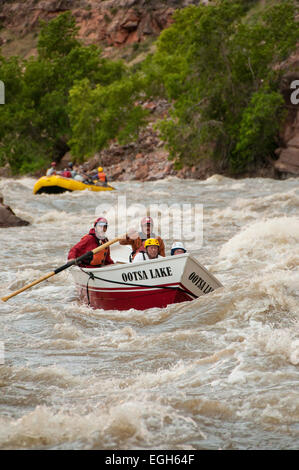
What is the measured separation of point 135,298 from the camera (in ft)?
24.5

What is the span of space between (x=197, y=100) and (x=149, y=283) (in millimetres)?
23378

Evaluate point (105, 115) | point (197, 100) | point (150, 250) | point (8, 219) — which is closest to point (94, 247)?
point (150, 250)

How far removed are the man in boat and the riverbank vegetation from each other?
63.7 feet

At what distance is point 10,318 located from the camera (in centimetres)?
748

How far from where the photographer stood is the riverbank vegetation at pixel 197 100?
28.1 meters

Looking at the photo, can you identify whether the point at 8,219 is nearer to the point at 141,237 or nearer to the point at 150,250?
the point at 141,237

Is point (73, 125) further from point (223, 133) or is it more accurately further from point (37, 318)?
point (37, 318)

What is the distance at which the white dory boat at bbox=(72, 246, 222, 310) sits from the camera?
7066 millimetres

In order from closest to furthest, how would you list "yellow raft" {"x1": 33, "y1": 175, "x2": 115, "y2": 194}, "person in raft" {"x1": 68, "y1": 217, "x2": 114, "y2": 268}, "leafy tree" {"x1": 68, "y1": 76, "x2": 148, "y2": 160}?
"person in raft" {"x1": 68, "y1": 217, "x2": 114, "y2": 268}
"yellow raft" {"x1": 33, "y1": 175, "x2": 115, "y2": 194}
"leafy tree" {"x1": 68, "y1": 76, "x2": 148, "y2": 160}

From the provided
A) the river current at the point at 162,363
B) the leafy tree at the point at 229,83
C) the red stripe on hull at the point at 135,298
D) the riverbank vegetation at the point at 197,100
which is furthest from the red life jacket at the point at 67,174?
the red stripe on hull at the point at 135,298

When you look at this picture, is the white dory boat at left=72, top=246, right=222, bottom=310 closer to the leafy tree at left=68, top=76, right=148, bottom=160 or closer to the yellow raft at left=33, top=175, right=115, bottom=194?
the yellow raft at left=33, top=175, right=115, bottom=194

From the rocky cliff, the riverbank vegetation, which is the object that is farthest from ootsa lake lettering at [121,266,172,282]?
the rocky cliff

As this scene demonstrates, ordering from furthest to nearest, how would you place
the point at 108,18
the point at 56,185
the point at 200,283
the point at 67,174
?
the point at 108,18 → the point at 67,174 → the point at 56,185 → the point at 200,283
